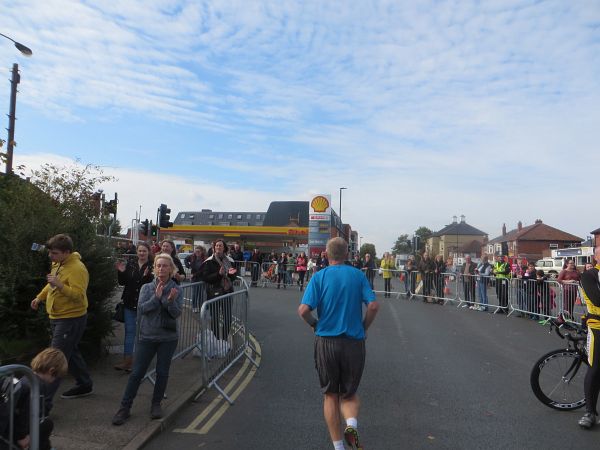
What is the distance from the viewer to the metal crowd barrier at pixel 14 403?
3.14 m

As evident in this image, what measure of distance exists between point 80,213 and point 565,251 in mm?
58848

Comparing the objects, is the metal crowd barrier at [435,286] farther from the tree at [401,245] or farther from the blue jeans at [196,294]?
the tree at [401,245]

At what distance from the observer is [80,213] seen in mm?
7117

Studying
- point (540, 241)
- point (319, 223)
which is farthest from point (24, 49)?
point (540, 241)

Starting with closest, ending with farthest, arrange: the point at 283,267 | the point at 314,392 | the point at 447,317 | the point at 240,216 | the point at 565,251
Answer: the point at 314,392, the point at 447,317, the point at 283,267, the point at 565,251, the point at 240,216

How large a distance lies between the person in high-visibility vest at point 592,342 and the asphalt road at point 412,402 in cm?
21

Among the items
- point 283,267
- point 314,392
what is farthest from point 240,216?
point 314,392

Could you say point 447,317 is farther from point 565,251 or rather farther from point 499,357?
point 565,251

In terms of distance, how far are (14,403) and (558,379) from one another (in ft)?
17.7

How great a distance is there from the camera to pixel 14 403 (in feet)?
10.6

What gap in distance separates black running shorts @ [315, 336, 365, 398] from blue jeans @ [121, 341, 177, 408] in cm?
178

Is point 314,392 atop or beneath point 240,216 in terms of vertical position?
beneath

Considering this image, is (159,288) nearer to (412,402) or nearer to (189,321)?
(189,321)

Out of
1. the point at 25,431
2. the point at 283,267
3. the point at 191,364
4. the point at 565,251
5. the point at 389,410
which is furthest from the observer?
the point at 565,251
